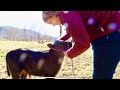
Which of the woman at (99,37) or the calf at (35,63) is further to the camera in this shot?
the calf at (35,63)

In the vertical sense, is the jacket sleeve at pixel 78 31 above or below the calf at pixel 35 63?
above

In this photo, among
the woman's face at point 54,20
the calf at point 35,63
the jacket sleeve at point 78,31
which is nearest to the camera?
the jacket sleeve at point 78,31

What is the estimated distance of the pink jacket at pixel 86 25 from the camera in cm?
226

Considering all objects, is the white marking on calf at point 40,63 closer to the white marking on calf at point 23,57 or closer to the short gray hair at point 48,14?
the white marking on calf at point 23,57

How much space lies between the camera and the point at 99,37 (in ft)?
8.15

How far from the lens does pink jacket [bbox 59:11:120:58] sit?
226 centimetres

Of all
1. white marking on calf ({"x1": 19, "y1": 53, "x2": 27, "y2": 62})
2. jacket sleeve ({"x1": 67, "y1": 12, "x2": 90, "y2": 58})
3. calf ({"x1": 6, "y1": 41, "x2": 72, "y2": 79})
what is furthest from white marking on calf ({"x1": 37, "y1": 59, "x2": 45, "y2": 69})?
jacket sleeve ({"x1": 67, "y1": 12, "x2": 90, "y2": 58})

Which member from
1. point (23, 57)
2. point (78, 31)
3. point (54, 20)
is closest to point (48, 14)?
point (54, 20)

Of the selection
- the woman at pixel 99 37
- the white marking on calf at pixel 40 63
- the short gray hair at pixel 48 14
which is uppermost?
the short gray hair at pixel 48 14

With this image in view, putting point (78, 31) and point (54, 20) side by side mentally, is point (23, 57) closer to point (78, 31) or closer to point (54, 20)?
point (54, 20)

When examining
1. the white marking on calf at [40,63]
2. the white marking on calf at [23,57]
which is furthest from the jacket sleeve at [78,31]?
the white marking on calf at [23,57]
